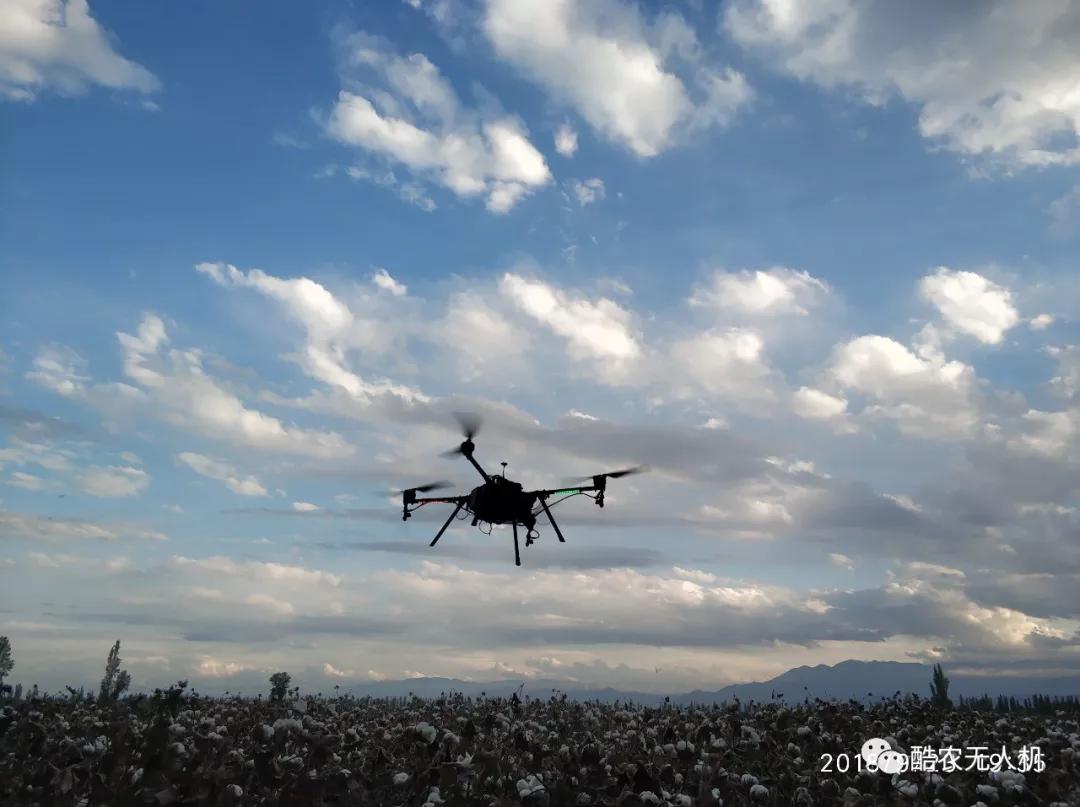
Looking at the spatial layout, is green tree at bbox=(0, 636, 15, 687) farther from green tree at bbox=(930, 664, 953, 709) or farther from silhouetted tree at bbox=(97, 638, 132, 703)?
green tree at bbox=(930, 664, 953, 709)

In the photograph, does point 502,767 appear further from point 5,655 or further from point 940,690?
point 5,655

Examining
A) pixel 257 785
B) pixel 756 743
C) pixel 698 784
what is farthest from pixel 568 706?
pixel 257 785

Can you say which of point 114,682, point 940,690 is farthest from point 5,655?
point 940,690

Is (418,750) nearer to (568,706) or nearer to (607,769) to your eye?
(607,769)

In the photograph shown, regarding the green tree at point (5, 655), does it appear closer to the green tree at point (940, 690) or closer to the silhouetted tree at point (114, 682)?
the silhouetted tree at point (114, 682)

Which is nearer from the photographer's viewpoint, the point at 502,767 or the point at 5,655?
the point at 502,767

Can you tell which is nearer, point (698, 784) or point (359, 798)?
point (359, 798)
